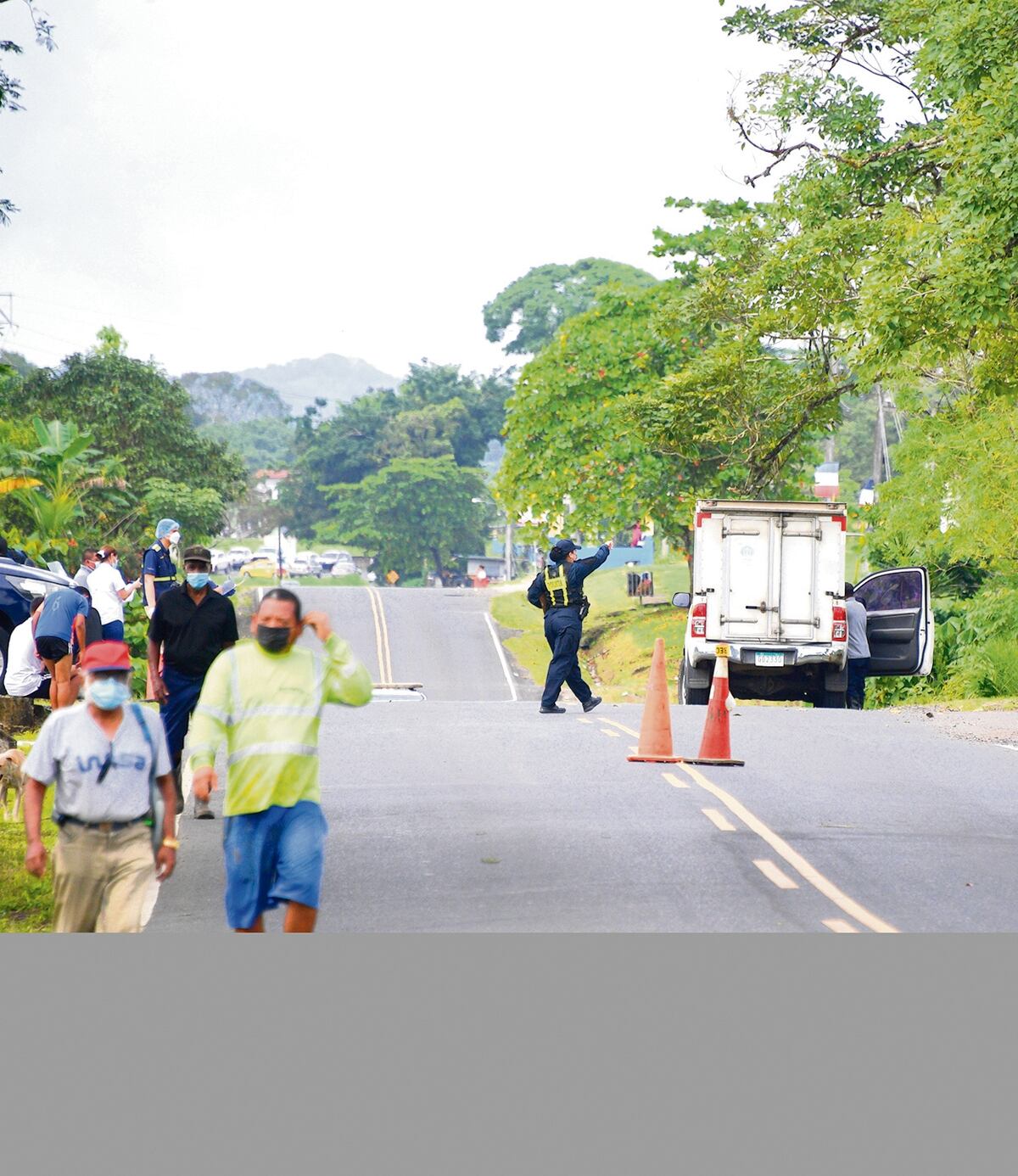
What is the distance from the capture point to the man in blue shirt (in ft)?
44.7

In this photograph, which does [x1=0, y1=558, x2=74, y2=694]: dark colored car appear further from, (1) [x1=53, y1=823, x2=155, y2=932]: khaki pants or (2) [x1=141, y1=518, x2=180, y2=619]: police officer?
(1) [x1=53, y1=823, x2=155, y2=932]: khaki pants

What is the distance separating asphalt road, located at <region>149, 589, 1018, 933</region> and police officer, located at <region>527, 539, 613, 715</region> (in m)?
0.82

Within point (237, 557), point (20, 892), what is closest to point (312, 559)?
point (237, 557)

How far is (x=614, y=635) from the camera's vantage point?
47875 millimetres

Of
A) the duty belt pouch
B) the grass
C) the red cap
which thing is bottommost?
the grass

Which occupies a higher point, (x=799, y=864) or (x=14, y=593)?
(x=14, y=593)

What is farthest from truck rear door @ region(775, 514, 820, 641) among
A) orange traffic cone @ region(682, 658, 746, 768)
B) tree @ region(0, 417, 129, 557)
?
tree @ region(0, 417, 129, 557)

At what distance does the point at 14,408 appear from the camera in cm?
3716

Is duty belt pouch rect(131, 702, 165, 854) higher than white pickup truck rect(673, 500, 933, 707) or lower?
lower

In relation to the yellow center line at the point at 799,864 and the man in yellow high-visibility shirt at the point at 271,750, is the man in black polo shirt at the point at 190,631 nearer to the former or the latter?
the man in yellow high-visibility shirt at the point at 271,750

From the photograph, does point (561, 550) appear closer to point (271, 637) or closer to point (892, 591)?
point (892, 591)

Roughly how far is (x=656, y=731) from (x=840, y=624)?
21.4 feet

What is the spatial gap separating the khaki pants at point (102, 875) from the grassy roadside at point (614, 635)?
26.6 meters

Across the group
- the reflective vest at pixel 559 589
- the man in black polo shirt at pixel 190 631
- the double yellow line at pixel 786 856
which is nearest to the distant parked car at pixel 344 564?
the reflective vest at pixel 559 589
